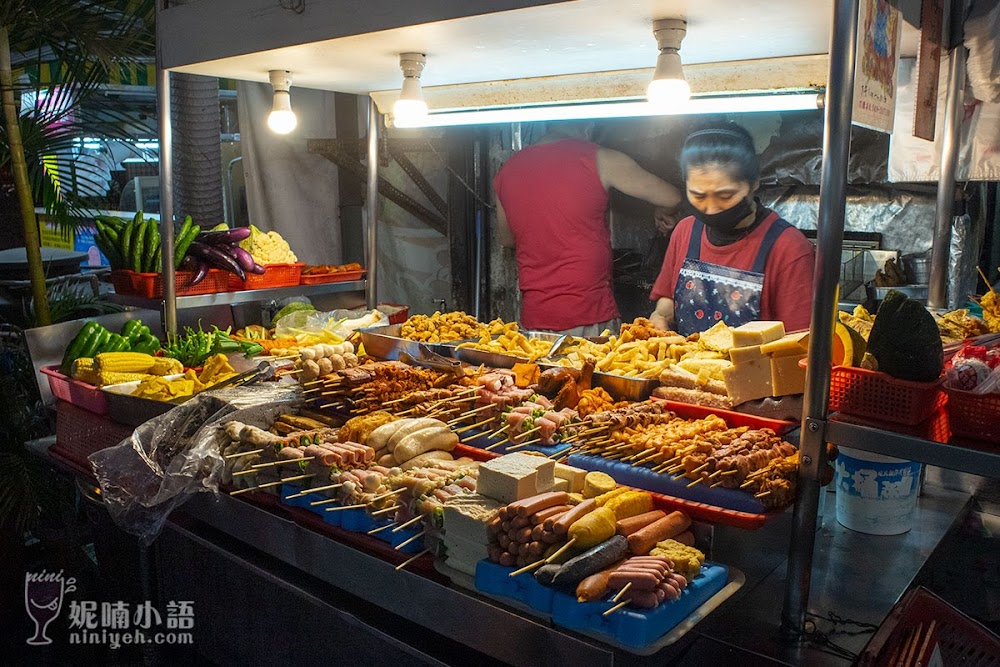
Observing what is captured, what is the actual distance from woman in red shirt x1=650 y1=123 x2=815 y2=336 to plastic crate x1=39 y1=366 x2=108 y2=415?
3718mm

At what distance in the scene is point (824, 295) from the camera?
7.37ft

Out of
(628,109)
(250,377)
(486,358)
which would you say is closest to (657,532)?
(486,358)

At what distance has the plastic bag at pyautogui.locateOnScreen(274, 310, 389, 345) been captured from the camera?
195 inches

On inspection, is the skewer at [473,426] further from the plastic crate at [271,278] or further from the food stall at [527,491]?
the plastic crate at [271,278]

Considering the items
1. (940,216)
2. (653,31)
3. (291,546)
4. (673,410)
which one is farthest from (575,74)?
(291,546)

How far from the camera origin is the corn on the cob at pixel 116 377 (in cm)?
413

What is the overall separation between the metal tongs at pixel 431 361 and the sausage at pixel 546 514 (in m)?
1.58

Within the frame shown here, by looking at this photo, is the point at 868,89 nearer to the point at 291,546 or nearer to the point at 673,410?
the point at 673,410

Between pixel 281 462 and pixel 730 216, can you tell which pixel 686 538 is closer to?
pixel 281 462

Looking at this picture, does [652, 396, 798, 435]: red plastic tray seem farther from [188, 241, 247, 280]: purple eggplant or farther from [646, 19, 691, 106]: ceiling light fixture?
[188, 241, 247, 280]: purple eggplant

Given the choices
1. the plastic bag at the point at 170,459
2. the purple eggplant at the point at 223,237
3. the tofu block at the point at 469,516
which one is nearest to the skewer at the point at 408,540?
the tofu block at the point at 469,516

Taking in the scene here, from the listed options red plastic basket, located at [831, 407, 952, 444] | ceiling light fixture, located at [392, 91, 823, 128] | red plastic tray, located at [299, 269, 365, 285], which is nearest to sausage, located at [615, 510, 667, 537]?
red plastic basket, located at [831, 407, 952, 444]

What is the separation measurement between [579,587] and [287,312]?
157 inches

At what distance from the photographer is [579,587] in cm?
216
